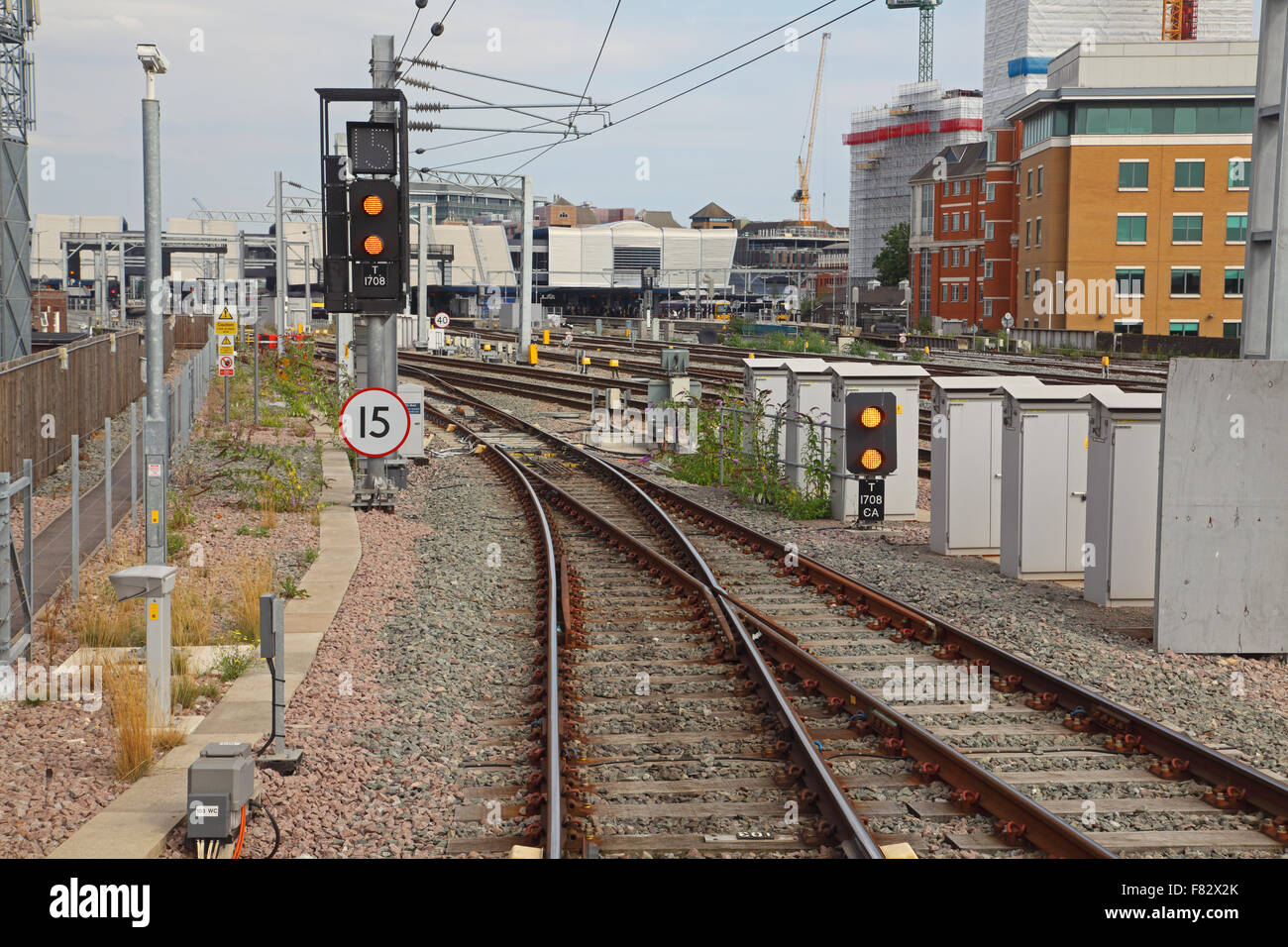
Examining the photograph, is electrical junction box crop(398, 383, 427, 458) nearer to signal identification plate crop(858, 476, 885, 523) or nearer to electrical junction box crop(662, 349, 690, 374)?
signal identification plate crop(858, 476, 885, 523)

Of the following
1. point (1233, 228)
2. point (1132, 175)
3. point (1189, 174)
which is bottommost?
point (1233, 228)

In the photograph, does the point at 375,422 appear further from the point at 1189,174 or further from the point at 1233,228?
the point at 1233,228

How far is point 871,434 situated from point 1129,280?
55.1 metres

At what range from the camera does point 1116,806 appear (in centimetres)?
729

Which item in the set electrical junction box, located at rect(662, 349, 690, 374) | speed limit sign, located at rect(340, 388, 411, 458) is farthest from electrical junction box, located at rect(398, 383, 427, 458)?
electrical junction box, located at rect(662, 349, 690, 374)

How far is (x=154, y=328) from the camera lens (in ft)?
32.7

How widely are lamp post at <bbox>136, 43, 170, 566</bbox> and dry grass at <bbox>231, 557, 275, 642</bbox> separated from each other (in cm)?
154

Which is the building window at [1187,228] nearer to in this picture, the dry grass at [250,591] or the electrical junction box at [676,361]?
the electrical junction box at [676,361]

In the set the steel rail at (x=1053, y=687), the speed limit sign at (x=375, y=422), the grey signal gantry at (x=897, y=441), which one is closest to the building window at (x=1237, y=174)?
the grey signal gantry at (x=897, y=441)

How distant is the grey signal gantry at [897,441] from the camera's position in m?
17.6

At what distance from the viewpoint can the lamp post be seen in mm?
9844

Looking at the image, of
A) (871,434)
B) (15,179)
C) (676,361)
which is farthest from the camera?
(15,179)

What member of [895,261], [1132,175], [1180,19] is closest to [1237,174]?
[1132,175]
